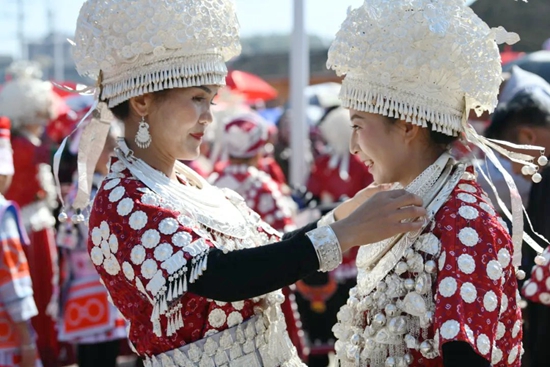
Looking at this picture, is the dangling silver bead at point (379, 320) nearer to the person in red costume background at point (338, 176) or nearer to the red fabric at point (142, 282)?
the red fabric at point (142, 282)

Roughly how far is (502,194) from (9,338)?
7.85 feet

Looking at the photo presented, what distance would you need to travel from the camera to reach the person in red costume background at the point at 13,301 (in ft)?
11.9

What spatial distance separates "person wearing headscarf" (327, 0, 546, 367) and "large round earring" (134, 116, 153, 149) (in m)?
0.60

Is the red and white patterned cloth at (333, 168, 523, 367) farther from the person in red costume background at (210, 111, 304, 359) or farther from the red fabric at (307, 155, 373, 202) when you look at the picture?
the red fabric at (307, 155, 373, 202)

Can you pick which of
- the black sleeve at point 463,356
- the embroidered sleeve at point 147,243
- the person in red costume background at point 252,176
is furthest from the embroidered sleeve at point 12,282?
the black sleeve at point 463,356

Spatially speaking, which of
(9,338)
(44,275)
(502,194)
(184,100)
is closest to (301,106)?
(44,275)

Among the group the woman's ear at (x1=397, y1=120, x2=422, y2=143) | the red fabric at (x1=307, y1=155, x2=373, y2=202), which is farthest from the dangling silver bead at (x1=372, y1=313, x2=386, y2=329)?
the red fabric at (x1=307, y1=155, x2=373, y2=202)

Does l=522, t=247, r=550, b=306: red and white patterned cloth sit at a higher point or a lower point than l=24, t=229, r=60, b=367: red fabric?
higher

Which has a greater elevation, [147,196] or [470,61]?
[470,61]

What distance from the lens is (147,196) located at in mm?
2303

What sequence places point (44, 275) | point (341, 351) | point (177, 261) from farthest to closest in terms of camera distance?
point (44, 275)
point (341, 351)
point (177, 261)

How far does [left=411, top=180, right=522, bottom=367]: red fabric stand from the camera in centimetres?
201

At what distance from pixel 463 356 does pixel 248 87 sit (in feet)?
34.2

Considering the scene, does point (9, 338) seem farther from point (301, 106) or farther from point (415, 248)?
point (301, 106)
